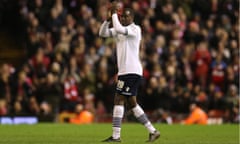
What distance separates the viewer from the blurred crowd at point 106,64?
26812 mm

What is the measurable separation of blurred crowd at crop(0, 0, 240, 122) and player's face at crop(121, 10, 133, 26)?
10.9m

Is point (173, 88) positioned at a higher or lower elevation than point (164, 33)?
lower

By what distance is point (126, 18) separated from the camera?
51.0 feet

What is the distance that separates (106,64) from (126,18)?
12.8 metres

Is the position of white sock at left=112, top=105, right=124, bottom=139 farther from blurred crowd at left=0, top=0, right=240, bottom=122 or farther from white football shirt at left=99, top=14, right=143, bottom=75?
blurred crowd at left=0, top=0, right=240, bottom=122

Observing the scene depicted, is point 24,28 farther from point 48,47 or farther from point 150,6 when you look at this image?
point 150,6

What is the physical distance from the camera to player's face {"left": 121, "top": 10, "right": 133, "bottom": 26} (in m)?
15.5

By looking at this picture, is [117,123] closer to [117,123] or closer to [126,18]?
[117,123]

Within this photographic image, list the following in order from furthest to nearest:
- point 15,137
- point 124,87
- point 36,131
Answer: point 36,131 → point 15,137 → point 124,87

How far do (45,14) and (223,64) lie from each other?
6784mm

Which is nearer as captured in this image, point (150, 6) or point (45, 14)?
point (45, 14)

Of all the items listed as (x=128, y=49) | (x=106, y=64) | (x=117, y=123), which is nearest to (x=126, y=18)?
(x=128, y=49)

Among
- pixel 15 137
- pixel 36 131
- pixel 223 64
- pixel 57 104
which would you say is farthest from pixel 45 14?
pixel 15 137

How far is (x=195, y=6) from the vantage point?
33156 mm
